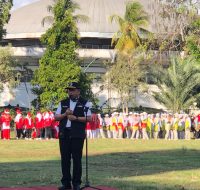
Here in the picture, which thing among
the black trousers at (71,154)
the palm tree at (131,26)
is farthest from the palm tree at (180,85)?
the black trousers at (71,154)

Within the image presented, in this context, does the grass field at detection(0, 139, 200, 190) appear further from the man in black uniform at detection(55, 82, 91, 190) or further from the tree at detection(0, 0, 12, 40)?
the tree at detection(0, 0, 12, 40)

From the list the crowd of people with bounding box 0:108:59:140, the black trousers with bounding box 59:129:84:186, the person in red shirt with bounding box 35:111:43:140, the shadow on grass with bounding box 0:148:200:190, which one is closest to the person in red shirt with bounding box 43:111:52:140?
the crowd of people with bounding box 0:108:59:140

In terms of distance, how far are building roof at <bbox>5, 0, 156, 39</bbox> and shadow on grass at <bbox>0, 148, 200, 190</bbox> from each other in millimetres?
47494

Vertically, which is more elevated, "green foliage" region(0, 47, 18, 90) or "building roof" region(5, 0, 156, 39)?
"building roof" region(5, 0, 156, 39)

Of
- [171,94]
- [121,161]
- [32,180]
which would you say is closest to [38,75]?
[171,94]

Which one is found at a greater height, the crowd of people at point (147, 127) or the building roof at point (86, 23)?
the building roof at point (86, 23)

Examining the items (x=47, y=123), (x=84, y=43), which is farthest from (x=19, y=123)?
(x=84, y=43)

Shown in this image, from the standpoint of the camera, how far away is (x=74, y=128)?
39.1ft

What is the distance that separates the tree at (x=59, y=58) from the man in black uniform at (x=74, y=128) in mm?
34412

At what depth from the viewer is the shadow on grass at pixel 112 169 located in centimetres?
1374

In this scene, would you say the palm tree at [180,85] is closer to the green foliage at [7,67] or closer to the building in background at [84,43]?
the building in background at [84,43]

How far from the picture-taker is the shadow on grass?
45.1ft

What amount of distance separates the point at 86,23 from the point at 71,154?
2315 inches

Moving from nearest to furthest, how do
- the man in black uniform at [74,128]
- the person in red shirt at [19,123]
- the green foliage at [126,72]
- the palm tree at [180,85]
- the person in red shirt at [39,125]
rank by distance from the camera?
1. the man in black uniform at [74,128]
2. the person in red shirt at [19,123]
3. the person in red shirt at [39,125]
4. the palm tree at [180,85]
5. the green foliage at [126,72]
